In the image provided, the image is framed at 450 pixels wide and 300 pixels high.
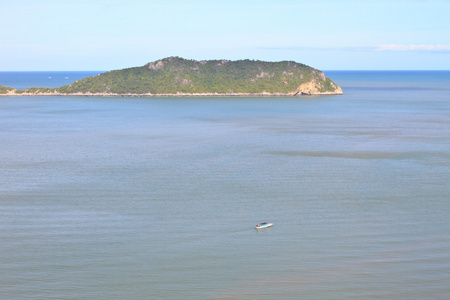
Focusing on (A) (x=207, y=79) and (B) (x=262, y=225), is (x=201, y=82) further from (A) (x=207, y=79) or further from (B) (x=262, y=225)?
(B) (x=262, y=225)

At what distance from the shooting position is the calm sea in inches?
741

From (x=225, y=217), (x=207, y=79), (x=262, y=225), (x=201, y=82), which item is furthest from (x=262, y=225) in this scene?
→ (x=207, y=79)

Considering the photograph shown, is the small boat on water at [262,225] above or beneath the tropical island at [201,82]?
beneath

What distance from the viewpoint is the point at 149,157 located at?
132ft

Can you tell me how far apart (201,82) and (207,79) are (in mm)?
3026

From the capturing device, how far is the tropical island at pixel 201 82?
125m

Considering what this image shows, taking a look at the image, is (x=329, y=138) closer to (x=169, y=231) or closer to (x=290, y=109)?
(x=169, y=231)

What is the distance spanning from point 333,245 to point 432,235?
460 cm

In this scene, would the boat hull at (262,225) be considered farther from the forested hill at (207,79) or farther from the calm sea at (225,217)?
the forested hill at (207,79)

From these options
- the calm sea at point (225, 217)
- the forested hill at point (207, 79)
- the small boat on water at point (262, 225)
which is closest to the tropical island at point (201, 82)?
the forested hill at point (207, 79)

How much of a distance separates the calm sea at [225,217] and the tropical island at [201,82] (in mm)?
75416

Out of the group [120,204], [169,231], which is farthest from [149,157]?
[169,231]

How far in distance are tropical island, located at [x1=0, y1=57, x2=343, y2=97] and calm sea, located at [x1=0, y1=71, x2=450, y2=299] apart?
7542 cm

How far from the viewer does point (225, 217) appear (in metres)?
25.4
